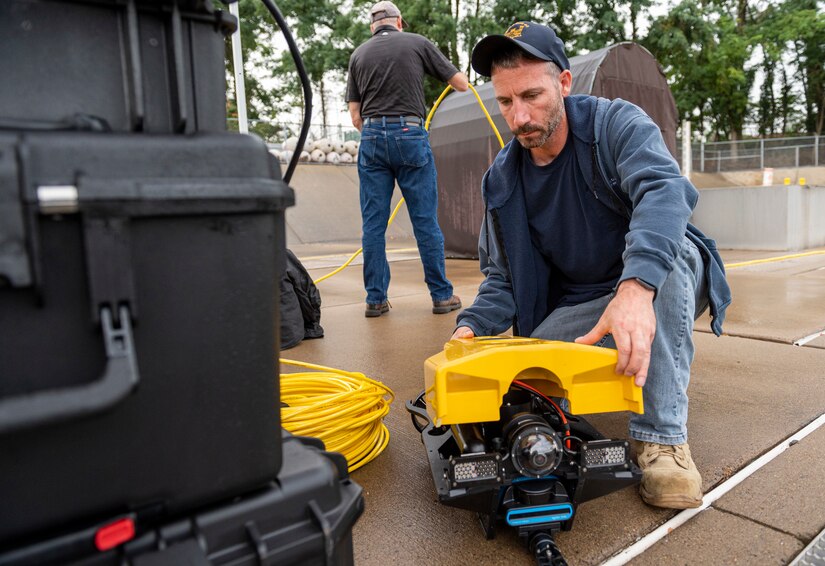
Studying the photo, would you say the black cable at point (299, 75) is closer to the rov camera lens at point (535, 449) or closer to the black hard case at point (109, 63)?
the black hard case at point (109, 63)

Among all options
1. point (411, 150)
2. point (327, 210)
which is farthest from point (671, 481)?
point (327, 210)

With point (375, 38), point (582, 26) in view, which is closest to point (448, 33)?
point (582, 26)

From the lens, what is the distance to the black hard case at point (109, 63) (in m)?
0.62

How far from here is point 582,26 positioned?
1705 centimetres

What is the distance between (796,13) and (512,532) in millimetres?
22755

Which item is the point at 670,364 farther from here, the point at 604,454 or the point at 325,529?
the point at 325,529

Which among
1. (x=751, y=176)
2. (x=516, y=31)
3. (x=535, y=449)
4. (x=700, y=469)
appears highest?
(x=751, y=176)

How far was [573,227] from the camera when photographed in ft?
5.52

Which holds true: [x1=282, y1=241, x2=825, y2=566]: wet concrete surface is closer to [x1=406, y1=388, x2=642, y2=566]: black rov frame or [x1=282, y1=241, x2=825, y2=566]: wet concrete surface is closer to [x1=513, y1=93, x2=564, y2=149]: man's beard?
[x1=406, y1=388, x2=642, y2=566]: black rov frame

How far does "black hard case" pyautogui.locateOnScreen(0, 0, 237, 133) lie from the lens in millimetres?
617

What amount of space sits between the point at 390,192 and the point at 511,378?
254 cm

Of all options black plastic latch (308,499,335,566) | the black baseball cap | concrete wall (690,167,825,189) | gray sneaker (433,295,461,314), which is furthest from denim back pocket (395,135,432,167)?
concrete wall (690,167,825,189)

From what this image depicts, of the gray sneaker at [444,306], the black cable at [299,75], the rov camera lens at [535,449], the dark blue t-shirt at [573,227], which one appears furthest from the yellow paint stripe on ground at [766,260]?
the black cable at [299,75]

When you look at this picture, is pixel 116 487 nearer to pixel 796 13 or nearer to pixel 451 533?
pixel 451 533
